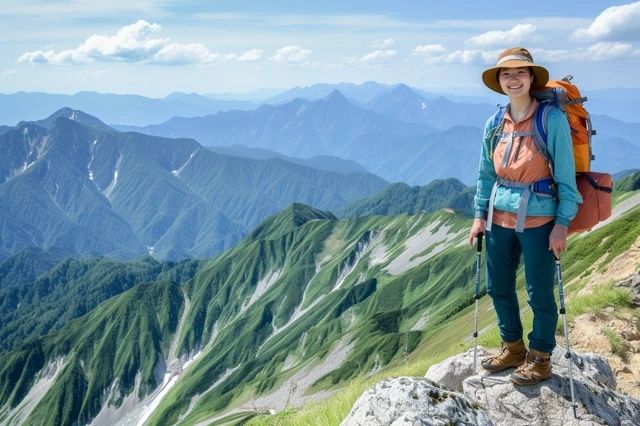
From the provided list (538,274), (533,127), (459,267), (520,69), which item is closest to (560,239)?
(538,274)

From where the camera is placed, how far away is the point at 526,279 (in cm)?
877

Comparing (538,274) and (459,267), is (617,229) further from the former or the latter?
(459,267)

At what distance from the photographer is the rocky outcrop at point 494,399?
6.77 metres

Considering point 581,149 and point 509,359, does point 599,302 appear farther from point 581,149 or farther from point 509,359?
point 581,149

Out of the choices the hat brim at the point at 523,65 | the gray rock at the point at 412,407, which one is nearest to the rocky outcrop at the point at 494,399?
the gray rock at the point at 412,407

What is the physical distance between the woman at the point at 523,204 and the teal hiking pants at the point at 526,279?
2 centimetres

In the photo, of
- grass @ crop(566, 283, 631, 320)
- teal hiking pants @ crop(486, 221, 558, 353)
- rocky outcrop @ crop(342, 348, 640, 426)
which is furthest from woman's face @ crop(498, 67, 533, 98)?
grass @ crop(566, 283, 631, 320)

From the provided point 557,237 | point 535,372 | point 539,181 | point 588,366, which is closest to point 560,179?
point 539,181

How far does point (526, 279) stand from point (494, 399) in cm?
201

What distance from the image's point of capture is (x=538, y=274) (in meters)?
8.62

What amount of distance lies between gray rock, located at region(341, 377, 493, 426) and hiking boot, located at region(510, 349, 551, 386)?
1.71m

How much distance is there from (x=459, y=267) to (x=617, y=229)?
337ft

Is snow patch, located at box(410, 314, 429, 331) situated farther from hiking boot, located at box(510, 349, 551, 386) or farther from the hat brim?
the hat brim

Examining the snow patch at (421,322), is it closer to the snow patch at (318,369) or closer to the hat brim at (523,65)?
the snow patch at (318,369)
